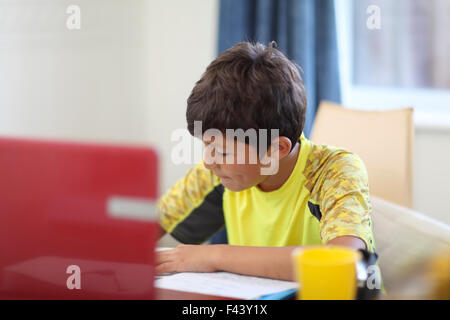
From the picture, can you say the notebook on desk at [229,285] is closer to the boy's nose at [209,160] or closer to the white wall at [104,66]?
the boy's nose at [209,160]

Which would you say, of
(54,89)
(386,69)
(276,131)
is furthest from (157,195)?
(386,69)

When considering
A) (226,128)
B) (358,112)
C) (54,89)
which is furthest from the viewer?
(54,89)

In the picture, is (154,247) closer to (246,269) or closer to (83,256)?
(83,256)

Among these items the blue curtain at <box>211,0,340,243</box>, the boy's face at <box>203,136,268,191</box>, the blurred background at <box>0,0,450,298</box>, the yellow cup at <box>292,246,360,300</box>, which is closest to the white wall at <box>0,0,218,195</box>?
the blurred background at <box>0,0,450,298</box>

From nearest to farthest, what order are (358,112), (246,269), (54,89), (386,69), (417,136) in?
1. (246,269)
2. (358,112)
3. (54,89)
4. (417,136)
5. (386,69)

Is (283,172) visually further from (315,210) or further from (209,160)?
(209,160)

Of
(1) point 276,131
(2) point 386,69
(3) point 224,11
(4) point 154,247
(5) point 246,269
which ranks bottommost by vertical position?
(5) point 246,269

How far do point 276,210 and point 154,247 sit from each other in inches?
25.0

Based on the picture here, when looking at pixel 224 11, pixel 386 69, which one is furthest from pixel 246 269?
pixel 386 69

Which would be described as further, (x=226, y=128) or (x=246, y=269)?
(x=226, y=128)

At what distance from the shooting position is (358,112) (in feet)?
6.13

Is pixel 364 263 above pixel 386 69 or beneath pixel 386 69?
beneath

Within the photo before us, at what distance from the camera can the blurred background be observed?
89.1 inches

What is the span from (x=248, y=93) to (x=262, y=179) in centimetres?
22
